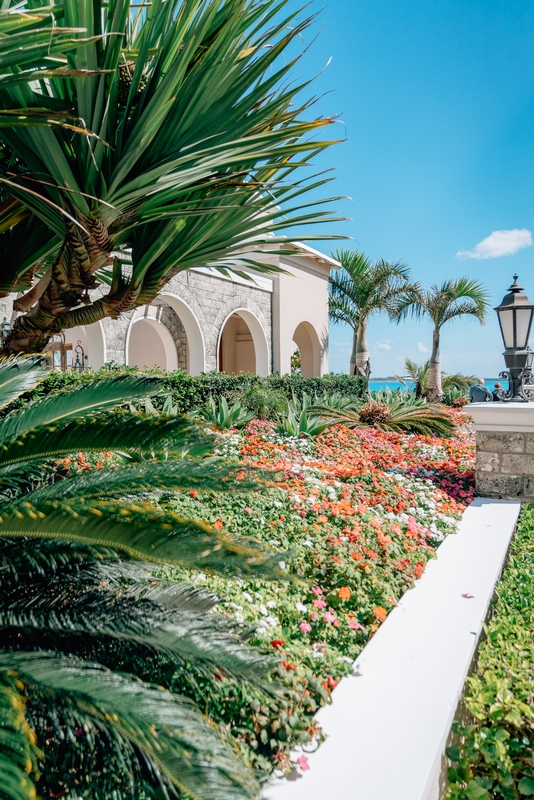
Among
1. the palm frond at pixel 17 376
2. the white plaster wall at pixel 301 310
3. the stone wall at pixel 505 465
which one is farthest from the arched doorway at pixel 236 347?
the palm frond at pixel 17 376

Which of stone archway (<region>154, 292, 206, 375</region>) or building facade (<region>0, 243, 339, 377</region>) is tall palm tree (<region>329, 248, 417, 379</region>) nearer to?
building facade (<region>0, 243, 339, 377</region>)

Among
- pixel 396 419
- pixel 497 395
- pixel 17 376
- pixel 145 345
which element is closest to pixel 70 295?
pixel 17 376

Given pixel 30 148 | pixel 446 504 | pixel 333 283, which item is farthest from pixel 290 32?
pixel 333 283

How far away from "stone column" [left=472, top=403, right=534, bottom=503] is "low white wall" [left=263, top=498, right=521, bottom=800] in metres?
2.22

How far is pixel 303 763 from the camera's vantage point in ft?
5.48

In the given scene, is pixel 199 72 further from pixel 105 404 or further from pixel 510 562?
pixel 510 562

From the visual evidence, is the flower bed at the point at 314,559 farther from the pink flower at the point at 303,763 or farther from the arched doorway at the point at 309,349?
the arched doorway at the point at 309,349

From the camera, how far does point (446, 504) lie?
16.3 ft

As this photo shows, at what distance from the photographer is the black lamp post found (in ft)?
18.4

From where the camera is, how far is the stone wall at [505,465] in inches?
201

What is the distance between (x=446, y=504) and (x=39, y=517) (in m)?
4.56

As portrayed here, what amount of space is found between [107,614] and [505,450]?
4768mm

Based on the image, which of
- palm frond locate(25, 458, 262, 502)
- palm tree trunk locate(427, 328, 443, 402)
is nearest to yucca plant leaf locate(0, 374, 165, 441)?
palm frond locate(25, 458, 262, 502)

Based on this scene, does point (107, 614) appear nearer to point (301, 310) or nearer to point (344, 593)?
point (344, 593)
